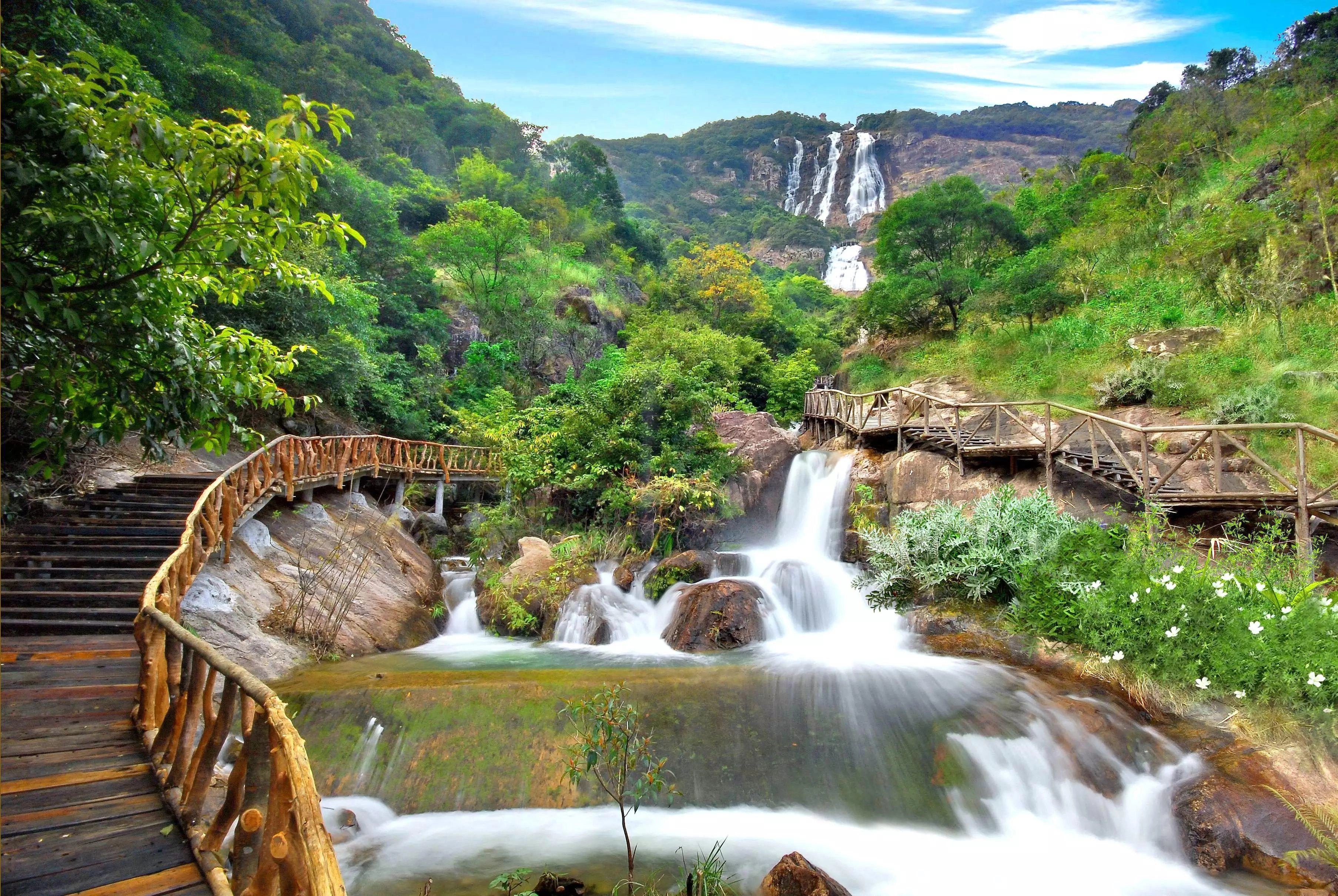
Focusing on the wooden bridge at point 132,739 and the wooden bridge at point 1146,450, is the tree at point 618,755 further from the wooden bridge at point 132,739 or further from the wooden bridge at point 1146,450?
the wooden bridge at point 1146,450

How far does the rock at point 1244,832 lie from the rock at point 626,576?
8500 millimetres

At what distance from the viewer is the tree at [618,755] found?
183 inches

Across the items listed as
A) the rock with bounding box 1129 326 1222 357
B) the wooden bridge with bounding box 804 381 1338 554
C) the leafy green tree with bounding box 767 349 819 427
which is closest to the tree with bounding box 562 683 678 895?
the wooden bridge with bounding box 804 381 1338 554

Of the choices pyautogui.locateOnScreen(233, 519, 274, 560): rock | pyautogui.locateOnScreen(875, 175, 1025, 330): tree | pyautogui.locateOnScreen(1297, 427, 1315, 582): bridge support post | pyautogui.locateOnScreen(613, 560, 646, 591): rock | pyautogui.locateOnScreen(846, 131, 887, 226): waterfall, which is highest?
pyautogui.locateOnScreen(846, 131, 887, 226): waterfall

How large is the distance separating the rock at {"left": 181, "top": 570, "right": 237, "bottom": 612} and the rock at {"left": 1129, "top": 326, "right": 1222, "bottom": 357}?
1977 centimetres

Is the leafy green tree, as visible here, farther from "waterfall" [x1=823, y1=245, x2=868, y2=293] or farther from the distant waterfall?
the distant waterfall

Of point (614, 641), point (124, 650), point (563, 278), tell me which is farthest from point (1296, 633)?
point (563, 278)

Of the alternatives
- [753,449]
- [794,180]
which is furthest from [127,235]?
[794,180]

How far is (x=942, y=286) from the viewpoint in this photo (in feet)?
74.4

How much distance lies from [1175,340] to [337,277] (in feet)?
74.0

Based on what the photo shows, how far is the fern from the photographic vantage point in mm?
5047

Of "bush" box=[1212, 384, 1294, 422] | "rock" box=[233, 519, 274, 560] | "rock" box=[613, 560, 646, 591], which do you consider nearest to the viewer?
"rock" box=[233, 519, 274, 560]

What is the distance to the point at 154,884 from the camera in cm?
312

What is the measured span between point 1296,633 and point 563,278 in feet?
90.0
